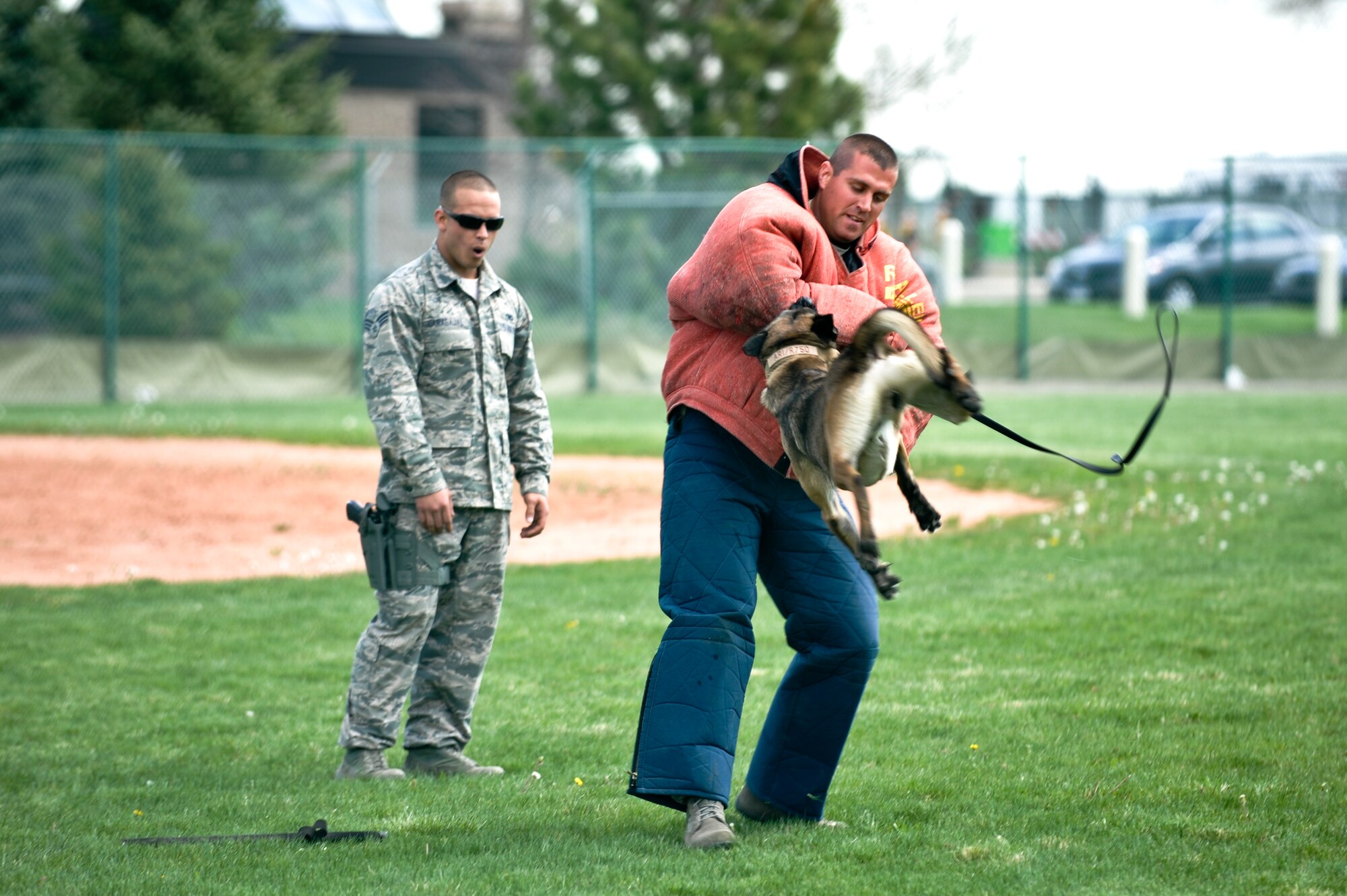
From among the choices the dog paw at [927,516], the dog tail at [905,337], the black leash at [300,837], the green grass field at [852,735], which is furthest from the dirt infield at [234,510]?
the dog tail at [905,337]

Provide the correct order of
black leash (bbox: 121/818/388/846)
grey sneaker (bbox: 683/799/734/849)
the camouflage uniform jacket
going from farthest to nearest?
the camouflage uniform jacket, black leash (bbox: 121/818/388/846), grey sneaker (bbox: 683/799/734/849)

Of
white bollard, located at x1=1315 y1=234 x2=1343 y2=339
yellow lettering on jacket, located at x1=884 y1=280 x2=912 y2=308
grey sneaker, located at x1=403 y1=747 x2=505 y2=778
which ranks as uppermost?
white bollard, located at x1=1315 y1=234 x2=1343 y2=339

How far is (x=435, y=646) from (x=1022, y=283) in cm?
1616

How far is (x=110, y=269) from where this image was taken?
17.6m

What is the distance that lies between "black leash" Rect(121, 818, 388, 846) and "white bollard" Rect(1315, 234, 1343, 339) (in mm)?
19192

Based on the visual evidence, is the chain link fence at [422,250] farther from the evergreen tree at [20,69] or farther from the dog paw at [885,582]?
the dog paw at [885,582]

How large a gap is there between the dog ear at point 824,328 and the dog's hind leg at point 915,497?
1.13 feet

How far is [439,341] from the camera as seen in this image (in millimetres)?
5117

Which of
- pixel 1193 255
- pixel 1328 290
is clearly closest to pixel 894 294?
pixel 1328 290

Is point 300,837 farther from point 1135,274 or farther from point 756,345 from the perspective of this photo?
point 1135,274

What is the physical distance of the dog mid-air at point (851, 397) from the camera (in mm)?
3545

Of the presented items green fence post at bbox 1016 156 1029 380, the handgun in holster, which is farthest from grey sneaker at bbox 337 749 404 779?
green fence post at bbox 1016 156 1029 380

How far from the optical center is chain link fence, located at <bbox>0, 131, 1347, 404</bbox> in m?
17.9

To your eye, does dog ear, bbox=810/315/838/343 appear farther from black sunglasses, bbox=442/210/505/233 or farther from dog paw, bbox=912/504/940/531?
black sunglasses, bbox=442/210/505/233
